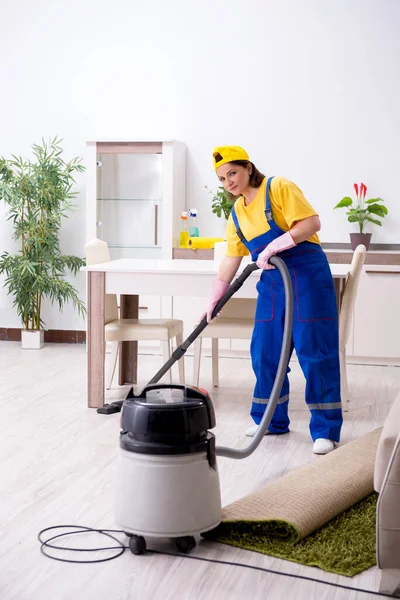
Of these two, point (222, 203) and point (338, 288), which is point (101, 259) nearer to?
point (338, 288)

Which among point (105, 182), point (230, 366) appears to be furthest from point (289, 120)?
point (230, 366)

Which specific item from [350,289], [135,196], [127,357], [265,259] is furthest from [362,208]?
[265,259]

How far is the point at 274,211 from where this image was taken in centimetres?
320

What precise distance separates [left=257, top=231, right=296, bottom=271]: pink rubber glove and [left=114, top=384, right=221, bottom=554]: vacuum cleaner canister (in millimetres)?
970

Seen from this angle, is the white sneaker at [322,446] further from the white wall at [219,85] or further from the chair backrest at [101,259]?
the white wall at [219,85]

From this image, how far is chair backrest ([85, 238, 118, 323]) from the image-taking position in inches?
166

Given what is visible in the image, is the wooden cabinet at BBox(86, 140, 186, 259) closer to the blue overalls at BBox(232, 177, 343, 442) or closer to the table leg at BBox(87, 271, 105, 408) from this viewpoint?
the table leg at BBox(87, 271, 105, 408)

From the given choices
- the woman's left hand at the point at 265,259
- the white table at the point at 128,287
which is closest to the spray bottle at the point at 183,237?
the white table at the point at 128,287

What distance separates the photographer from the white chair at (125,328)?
403cm

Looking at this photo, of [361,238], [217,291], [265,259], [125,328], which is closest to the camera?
[265,259]

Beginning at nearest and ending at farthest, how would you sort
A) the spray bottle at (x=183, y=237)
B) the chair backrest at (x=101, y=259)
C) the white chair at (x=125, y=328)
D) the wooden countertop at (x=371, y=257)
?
the white chair at (x=125, y=328), the chair backrest at (x=101, y=259), the wooden countertop at (x=371, y=257), the spray bottle at (x=183, y=237)

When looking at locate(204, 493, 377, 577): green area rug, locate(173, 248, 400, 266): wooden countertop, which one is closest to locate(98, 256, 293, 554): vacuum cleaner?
locate(204, 493, 377, 577): green area rug

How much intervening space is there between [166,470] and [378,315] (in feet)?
11.3

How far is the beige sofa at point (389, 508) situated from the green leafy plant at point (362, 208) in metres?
3.69
